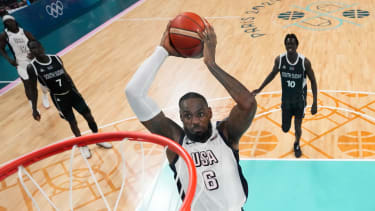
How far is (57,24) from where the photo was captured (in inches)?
432

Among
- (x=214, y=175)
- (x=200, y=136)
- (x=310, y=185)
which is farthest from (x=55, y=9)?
(x=214, y=175)

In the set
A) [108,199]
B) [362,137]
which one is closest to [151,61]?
[108,199]

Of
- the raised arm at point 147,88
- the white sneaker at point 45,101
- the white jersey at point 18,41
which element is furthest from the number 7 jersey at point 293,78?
the white sneaker at point 45,101

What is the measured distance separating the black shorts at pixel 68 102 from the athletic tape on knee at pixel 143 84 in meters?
2.67

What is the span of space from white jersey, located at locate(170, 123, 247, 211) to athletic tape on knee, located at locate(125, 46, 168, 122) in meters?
0.43

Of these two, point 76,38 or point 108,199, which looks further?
point 76,38

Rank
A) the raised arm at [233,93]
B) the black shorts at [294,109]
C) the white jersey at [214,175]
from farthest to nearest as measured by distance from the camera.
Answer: the black shorts at [294,109] < the white jersey at [214,175] < the raised arm at [233,93]

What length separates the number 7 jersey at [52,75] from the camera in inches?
157

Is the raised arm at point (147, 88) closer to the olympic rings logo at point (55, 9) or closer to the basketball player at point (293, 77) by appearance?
the basketball player at point (293, 77)

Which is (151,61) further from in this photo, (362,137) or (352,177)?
(362,137)

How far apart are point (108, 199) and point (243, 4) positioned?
8567mm

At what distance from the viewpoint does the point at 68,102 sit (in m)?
4.25

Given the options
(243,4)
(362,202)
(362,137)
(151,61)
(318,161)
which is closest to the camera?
(151,61)

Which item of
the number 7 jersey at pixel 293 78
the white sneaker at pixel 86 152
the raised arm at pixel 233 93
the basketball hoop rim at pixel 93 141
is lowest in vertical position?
the white sneaker at pixel 86 152
